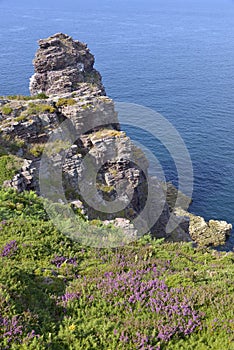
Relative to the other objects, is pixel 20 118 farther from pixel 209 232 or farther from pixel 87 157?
pixel 209 232

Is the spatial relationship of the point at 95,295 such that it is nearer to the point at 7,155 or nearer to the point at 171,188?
the point at 7,155

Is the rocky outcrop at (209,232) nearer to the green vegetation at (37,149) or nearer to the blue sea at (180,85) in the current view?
the blue sea at (180,85)

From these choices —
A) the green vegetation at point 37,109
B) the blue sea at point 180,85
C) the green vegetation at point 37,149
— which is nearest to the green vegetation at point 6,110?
the green vegetation at point 37,109

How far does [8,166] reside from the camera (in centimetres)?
3316

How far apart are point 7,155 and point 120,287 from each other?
23189 mm

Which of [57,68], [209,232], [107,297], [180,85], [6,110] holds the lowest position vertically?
[209,232]

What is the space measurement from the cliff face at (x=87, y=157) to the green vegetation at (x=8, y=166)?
1.92 feet

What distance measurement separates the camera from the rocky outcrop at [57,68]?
5906 centimetres

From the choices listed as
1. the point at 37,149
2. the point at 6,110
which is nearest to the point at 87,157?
the point at 37,149

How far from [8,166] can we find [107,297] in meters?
21.2

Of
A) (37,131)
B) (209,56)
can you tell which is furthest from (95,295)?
(209,56)

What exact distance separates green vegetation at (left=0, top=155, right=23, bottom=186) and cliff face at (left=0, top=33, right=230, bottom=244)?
1.92 ft

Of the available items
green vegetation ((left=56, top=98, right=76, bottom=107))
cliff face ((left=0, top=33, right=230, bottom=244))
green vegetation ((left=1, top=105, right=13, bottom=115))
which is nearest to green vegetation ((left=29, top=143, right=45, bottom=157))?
cliff face ((left=0, top=33, right=230, bottom=244))

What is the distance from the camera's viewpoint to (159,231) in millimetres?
45000
